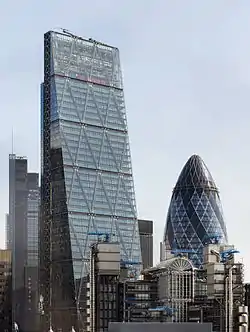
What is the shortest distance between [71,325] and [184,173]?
6343 centimetres

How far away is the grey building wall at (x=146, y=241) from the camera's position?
17462 centimetres

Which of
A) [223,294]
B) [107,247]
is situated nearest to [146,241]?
[107,247]

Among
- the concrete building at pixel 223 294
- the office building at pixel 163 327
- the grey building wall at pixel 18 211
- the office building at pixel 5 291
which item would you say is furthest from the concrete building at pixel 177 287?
the office building at pixel 163 327

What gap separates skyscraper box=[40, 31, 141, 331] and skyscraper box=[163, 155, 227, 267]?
100 ft

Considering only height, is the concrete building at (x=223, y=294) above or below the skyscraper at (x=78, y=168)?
below

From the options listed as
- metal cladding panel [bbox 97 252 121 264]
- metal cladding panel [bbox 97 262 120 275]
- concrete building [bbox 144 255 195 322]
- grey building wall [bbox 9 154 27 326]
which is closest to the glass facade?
grey building wall [bbox 9 154 27 326]

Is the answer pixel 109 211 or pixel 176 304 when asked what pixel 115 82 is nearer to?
pixel 109 211

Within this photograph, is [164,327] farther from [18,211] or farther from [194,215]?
[194,215]

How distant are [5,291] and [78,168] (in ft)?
79.5

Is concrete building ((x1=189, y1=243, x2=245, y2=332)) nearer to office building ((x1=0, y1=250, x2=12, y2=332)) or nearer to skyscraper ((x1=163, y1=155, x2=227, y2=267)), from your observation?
office building ((x1=0, y1=250, x2=12, y2=332))

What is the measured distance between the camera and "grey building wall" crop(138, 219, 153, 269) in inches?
6875

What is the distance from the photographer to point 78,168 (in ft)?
473

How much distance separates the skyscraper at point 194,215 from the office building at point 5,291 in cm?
3919

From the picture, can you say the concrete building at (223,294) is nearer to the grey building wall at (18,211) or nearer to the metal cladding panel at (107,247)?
the metal cladding panel at (107,247)
